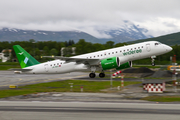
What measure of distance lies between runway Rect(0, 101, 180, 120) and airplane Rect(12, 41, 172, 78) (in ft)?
54.8

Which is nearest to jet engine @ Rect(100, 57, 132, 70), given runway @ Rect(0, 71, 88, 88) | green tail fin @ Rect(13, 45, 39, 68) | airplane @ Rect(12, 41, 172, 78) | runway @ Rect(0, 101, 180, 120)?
airplane @ Rect(12, 41, 172, 78)

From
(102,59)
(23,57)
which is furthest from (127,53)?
(23,57)

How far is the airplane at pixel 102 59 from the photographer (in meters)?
32.4

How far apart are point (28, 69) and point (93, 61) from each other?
10.3 m

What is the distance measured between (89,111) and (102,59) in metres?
20.7

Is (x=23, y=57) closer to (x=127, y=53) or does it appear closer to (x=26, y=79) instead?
(x=26, y=79)

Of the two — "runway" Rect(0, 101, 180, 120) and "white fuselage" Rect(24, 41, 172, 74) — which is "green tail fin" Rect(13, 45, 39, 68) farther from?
"runway" Rect(0, 101, 180, 120)

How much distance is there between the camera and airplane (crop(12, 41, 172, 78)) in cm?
3244

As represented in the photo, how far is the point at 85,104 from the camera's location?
1505 cm

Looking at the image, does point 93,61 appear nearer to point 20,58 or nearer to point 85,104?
point 20,58

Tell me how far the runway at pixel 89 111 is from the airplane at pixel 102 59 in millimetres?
16714

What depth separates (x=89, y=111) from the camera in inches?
512

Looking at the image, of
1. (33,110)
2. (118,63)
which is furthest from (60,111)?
(118,63)

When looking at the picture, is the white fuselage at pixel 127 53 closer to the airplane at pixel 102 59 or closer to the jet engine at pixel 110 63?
the airplane at pixel 102 59
